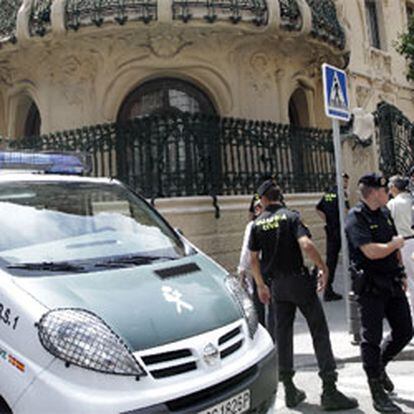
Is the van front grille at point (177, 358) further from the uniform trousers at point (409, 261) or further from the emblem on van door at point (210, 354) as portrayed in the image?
the uniform trousers at point (409, 261)

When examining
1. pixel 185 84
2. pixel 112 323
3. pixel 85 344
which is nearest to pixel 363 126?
pixel 185 84

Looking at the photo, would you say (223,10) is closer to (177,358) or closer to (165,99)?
(165,99)

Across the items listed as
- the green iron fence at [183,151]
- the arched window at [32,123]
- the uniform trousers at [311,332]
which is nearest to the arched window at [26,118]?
the arched window at [32,123]

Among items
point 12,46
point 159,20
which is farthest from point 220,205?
point 12,46

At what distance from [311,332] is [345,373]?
1124 millimetres

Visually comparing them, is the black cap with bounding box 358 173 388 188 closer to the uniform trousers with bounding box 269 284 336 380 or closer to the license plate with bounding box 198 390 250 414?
the uniform trousers with bounding box 269 284 336 380

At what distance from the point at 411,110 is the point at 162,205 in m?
15.2

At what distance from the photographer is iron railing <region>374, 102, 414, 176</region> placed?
45.9ft

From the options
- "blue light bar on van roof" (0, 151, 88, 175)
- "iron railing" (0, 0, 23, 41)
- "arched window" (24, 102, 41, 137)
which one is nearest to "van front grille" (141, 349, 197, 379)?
"blue light bar on van roof" (0, 151, 88, 175)

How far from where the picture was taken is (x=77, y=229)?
3.68 meters

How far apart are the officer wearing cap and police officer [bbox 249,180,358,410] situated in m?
0.29

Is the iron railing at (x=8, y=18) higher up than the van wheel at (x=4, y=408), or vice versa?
the iron railing at (x=8, y=18)

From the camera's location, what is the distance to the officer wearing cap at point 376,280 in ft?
13.4

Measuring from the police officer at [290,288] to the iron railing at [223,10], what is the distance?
7033 millimetres
